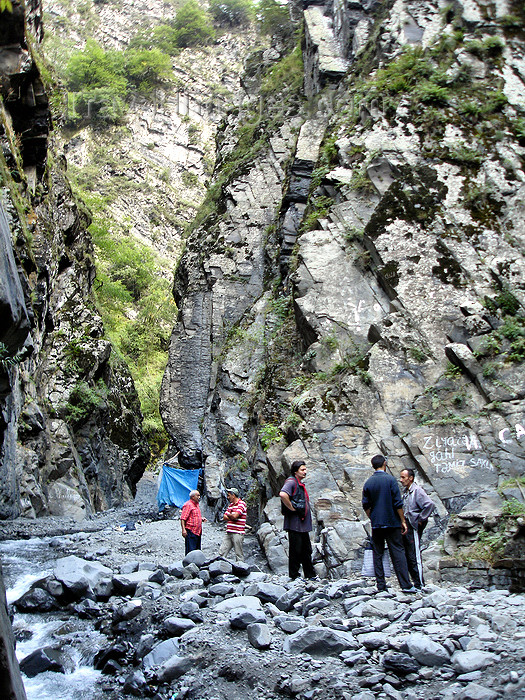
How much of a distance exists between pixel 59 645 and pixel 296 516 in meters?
2.97

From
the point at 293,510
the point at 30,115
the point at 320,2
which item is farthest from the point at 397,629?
the point at 320,2

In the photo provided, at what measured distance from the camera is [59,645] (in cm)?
525

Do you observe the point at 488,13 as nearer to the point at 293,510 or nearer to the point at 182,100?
the point at 293,510

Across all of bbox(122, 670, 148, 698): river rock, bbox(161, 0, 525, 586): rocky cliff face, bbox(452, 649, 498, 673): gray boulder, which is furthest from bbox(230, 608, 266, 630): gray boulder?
bbox(161, 0, 525, 586): rocky cliff face

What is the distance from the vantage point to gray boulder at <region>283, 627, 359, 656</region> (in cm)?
436

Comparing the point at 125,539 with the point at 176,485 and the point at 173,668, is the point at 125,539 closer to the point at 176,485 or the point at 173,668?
the point at 176,485

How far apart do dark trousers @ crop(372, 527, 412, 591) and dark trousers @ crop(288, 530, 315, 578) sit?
1025 millimetres

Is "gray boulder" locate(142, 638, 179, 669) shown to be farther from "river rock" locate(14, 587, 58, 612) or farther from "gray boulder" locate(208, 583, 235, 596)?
"river rock" locate(14, 587, 58, 612)

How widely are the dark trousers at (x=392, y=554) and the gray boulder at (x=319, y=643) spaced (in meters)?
1.85

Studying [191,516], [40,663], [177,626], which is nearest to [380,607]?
[177,626]

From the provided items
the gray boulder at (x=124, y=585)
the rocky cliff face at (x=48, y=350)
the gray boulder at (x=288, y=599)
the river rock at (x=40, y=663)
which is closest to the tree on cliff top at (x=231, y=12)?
the rocky cliff face at (x=48, y=350)

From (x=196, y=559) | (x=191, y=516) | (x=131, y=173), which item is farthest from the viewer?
(x=131, y=173)

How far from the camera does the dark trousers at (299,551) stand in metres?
7.01

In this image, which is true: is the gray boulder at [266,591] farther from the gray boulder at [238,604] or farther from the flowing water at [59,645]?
the flowing water at [59,645]
